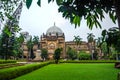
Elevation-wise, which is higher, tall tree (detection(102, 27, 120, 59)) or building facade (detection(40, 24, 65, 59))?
building facade (detection(40, 24, 65, 59))

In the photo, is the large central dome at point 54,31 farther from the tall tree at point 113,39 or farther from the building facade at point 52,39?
the tall tree at point 113,39

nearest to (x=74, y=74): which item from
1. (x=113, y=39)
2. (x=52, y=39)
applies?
(x=113, y=39)

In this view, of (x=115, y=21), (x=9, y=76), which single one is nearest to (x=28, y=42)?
(x=9, y=76)

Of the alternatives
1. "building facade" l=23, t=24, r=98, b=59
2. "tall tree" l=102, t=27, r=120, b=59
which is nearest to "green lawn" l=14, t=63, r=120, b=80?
"tall tree" l=102, t=27, r=120, b=59

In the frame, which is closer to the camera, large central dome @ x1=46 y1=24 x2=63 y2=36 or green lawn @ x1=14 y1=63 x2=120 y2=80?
green lawn @ x1=14 y1=63 x2=120 y2=80

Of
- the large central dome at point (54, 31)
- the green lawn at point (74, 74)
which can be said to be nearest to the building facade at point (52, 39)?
the large central dome at point (54, 31)

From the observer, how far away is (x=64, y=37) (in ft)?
336

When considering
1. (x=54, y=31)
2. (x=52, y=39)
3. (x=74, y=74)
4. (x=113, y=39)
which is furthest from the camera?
(x=52, y=39)

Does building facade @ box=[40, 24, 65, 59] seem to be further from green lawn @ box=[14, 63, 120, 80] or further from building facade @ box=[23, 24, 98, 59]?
green lawn @ box=[14, 63, 120, 80]

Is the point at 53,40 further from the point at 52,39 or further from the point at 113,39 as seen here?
the point at 113,39

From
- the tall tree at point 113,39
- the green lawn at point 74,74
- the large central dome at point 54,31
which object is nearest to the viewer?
the tall tree at point 113,39

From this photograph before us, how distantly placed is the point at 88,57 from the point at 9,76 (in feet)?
223

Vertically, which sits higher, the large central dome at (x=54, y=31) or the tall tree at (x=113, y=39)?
the large central dome at (x=54, y=31)

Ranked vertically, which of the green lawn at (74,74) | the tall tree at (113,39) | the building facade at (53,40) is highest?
the building facade at (53,40)
